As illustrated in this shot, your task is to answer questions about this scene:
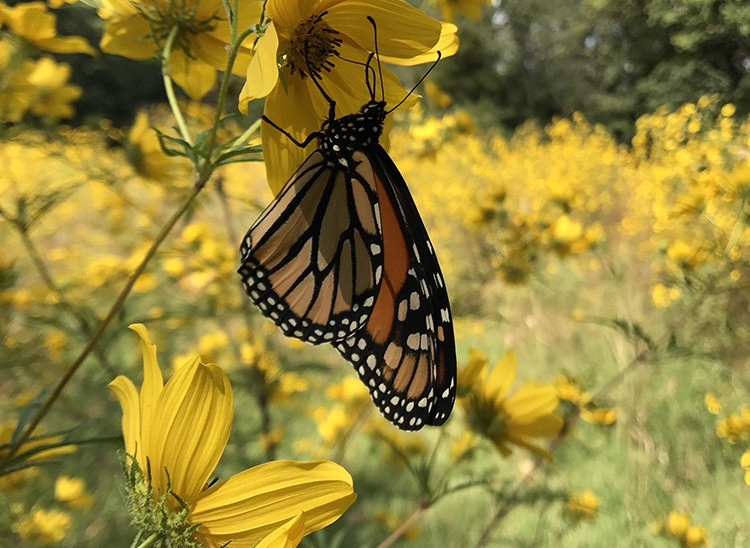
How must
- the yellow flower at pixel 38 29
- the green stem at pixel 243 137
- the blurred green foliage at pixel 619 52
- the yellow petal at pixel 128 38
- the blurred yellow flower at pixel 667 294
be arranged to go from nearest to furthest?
the green stem at pixel 243 137
the yellow petal at pixel 128 38
the yellow flower at pixel 38 29
the blurred yellow flower at pixel 667 294
the blurred green foliage at pixel 619 52

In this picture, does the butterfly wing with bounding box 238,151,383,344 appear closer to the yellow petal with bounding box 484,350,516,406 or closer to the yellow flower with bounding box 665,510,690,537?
the yellow petal with bounding box 484,350,516,406

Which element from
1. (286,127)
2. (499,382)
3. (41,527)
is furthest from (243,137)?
(41,527)

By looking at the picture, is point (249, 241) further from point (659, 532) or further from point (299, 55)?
point (659, 532)

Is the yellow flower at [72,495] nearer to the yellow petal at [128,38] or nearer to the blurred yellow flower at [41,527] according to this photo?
the blurred yellow flower at [41,527]

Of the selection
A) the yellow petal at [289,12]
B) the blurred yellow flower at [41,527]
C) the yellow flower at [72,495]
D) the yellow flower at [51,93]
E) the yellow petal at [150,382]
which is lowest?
the yellow flower at [72,495]

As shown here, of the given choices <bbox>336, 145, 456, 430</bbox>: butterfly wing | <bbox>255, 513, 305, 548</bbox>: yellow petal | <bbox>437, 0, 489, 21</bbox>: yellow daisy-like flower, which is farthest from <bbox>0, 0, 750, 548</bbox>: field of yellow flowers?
<bbox>437, 0, 489, 21</bbox>: yellow daisy-like flower

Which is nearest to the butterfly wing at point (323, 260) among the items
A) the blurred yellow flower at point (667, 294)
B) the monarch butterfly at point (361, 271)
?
the monarch butterfly at point (361, 271)

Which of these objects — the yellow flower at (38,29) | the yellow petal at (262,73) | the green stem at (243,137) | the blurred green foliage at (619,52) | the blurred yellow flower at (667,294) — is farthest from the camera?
the blurred green foliage at (619,52)
